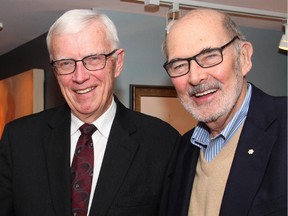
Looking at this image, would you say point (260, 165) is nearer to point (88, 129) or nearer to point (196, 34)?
point (196, 34)

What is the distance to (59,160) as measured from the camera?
65.4 inches

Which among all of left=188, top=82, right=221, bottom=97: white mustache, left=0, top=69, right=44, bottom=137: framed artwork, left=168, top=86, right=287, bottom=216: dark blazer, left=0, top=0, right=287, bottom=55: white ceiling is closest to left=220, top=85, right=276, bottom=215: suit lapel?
left=168, top=86, right=287, bottom=216: dark blazer

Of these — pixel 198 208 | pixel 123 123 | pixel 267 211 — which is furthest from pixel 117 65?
pixel 267 211

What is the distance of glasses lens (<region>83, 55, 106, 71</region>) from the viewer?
5.38 ft

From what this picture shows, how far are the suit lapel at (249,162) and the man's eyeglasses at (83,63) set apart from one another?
64 centimetres

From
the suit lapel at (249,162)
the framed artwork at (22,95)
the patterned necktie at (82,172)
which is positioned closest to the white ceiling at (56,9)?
the framed artwork at (22,95)

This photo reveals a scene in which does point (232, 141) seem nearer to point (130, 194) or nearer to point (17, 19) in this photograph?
point (130, 194)

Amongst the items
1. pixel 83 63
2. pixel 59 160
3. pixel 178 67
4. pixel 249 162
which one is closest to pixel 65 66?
pixel 83 63

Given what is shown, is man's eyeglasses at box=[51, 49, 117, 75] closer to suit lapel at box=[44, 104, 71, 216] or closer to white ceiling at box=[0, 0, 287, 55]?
suit lapel at box=[44, 104, 71, 216]

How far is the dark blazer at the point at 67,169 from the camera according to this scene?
1.61m

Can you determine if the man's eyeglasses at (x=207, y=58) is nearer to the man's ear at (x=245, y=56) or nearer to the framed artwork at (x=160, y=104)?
the man's ear at (x=245, y=56)

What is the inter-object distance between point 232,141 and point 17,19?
2.75 m

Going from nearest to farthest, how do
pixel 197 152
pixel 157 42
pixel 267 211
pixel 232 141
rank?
pixel 267 211, pixel 232 141, pixel 197 152, pixel 157 42

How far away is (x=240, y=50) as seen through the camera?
1.45 meters
